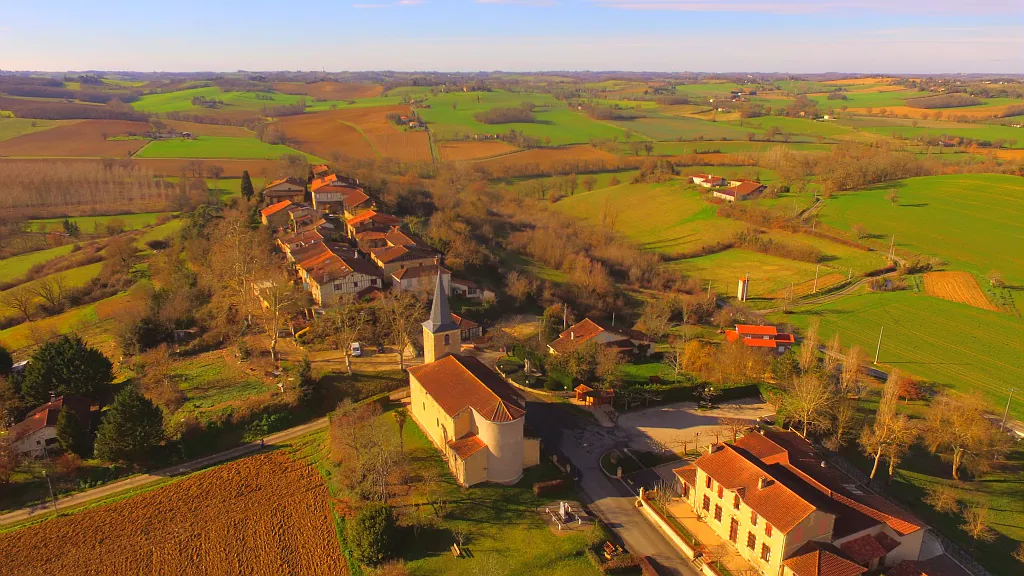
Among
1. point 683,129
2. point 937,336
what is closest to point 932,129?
point 683,129

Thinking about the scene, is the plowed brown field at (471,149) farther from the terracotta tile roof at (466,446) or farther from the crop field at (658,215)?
the terracotta tile roof at (466,446)

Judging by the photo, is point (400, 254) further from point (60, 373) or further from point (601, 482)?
point (601, 482)

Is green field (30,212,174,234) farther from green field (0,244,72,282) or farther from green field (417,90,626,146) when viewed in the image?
green field (417,90,626,146)

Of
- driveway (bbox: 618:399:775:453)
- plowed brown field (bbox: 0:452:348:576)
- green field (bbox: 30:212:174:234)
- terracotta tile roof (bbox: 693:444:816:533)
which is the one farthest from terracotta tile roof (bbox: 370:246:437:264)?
green field (bbox: 30:212:174:234)

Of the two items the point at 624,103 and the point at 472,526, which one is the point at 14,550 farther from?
the point at 624,103

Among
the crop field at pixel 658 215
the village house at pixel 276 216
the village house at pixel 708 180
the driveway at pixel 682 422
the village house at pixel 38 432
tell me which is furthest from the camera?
the village house at pixel 708 180

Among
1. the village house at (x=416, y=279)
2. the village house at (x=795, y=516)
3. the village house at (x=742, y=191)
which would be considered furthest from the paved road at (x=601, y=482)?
the village house at (x=742, y=191)

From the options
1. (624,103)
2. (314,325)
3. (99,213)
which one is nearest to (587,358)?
(314,325)

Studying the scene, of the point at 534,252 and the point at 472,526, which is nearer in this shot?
the point at 472,526
